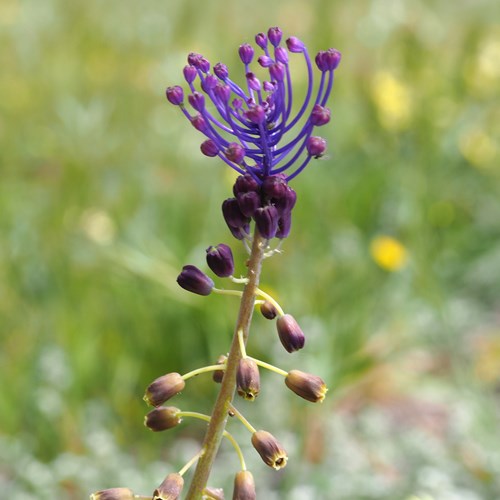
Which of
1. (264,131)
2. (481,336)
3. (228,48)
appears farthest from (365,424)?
(228,48)

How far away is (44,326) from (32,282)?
9.2 inches

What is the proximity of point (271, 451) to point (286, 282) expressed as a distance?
243cm

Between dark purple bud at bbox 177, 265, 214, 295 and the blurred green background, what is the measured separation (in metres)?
1.48

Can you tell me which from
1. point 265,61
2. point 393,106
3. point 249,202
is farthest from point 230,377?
point 393,106

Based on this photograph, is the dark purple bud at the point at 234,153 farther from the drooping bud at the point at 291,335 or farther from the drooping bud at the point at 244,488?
the drooping bud at the point at 244,488

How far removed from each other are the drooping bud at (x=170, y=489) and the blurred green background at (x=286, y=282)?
1.40m

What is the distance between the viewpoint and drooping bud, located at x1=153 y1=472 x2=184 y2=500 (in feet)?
4.65

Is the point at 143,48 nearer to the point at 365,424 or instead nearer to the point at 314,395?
the point at 365,424

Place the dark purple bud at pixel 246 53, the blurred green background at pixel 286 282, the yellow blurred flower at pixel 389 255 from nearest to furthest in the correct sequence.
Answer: the dark purple bud at pixel 246 53, the blurred green background at pixel 286 282, the yellow blurred flower at pixel 389 255

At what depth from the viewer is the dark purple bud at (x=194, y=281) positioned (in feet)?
4.79

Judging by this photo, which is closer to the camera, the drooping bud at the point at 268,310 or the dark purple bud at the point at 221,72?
the dark purple bud at the point at 221,72

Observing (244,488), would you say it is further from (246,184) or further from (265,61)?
(265,61)

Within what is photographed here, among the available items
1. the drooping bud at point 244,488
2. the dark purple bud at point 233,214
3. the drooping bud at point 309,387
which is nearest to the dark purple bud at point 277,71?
the dark purple bud at point 233,214

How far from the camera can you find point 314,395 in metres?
1.43
